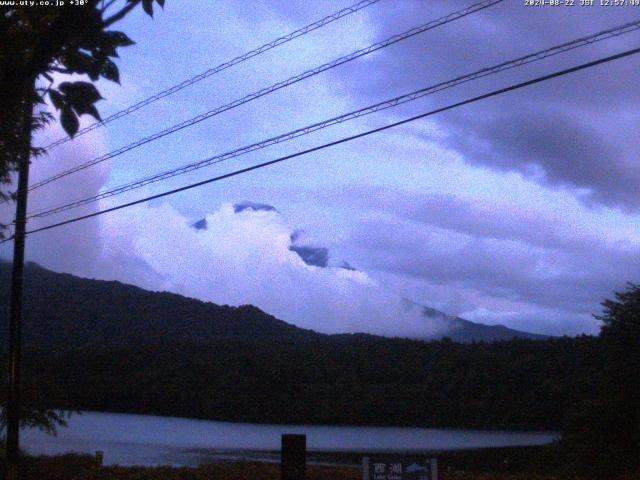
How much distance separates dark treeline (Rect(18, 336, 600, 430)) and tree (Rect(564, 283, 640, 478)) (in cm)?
2833

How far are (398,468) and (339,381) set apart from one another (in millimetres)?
61174

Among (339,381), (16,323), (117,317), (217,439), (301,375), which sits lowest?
(217,439)

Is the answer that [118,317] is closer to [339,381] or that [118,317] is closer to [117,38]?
[339,381]

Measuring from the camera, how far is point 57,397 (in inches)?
842

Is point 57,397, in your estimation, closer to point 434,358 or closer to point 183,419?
point 183,419

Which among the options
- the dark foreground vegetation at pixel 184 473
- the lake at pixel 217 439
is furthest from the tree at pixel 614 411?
the lake at pixel 217 439

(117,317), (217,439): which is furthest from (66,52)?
(117,317)

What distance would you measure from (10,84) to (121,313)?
77.9 meters

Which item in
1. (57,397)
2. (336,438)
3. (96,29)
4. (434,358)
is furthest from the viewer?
(434,358)

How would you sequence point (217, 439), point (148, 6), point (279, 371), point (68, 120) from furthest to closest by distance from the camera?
point (279, 371) < point (217, 439) < point (68, 120) < point (148, 6)

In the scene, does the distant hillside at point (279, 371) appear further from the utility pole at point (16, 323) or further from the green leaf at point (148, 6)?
the green leaf at point (148, 6)

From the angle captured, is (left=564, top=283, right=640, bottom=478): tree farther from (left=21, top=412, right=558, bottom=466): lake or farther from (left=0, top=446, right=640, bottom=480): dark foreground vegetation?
(left=21, top=412, right=558, bottom=466): lake

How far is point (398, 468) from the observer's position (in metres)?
9.55

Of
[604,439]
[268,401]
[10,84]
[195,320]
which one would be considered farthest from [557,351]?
[10,84]
